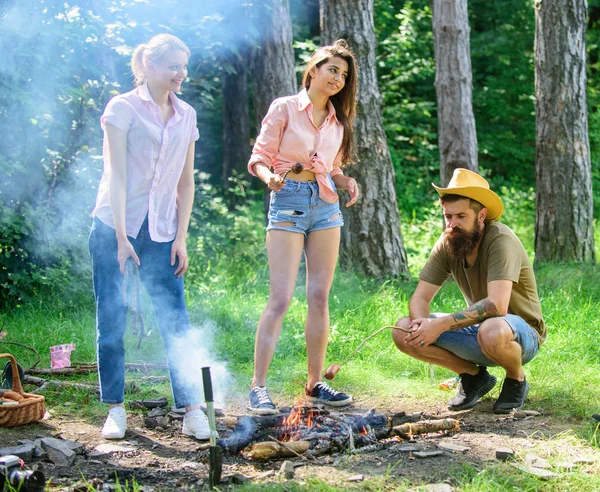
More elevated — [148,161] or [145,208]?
[148,161]

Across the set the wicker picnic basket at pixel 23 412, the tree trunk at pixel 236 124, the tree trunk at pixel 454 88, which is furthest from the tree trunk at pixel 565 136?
the tree trunk at pixel 236 124

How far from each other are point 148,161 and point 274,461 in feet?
5.69

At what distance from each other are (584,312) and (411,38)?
9.40 meters

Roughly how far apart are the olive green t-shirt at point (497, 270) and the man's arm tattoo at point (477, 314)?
5.9 inches

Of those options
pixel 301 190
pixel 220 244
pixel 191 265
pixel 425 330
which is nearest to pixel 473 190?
pixel 425 330

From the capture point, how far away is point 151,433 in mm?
4445

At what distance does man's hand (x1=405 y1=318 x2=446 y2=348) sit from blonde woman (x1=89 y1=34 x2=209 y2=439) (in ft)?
4.38

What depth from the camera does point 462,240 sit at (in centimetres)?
448

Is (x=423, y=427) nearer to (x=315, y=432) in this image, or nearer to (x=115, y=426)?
(x=315, y=432)

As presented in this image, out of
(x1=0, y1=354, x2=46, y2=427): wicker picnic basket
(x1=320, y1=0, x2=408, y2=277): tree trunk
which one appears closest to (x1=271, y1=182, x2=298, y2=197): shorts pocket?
(x1=0, y1=354, x2=46, y2=427): wicker picnic basket

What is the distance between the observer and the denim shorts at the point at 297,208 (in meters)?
4.55

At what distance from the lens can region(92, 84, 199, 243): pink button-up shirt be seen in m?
4.09

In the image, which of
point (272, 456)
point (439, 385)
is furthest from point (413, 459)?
point (439, 385)

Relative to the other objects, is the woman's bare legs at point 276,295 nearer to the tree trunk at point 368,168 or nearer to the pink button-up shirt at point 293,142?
the pink button-up shirt at point 293,142
